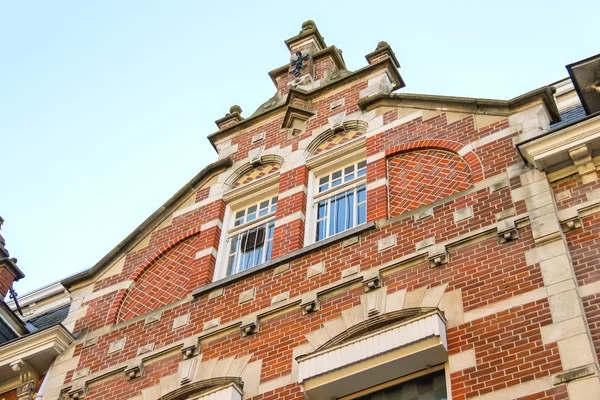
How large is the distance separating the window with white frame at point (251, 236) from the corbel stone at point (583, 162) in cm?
484

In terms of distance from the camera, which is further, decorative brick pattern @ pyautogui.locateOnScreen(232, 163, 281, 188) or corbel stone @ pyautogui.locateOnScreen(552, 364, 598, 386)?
decorative brick pattern @ pyautogui.locateOnScreen(232, 163, 281, 188)

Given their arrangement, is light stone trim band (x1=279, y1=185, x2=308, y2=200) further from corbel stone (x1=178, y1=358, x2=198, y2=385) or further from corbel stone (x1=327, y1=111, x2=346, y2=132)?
corbel stone (x1=178, y1=358, x2=198, y2=385)

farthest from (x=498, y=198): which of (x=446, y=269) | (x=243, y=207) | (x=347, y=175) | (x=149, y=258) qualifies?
(x=149, y=258)

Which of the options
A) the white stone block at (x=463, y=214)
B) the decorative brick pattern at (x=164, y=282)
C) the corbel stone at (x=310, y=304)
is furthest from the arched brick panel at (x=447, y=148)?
the decorative brick pattern at (x=164, y=282)

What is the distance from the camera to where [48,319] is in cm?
1919

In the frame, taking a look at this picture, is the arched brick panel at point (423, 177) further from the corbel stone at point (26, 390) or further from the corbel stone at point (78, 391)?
the corbel stone at point (26, 390)

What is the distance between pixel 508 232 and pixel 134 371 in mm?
5626

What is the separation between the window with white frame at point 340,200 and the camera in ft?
48.3

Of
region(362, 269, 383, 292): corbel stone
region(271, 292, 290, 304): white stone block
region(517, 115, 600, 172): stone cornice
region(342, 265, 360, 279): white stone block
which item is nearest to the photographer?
region(517, 115, 600, 172): stone cornice

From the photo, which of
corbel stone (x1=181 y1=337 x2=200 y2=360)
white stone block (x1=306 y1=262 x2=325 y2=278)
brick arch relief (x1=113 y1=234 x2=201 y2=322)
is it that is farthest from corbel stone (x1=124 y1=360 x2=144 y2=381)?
white stone block (x1=306 y1=262 x2=325 y2=278)

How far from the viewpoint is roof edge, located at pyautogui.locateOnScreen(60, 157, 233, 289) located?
1655 centimetres

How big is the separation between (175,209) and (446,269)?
6.14m

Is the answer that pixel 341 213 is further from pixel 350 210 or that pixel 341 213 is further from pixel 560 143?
pixel 560 143

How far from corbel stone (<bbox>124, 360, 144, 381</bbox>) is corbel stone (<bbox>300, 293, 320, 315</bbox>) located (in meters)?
2.59
